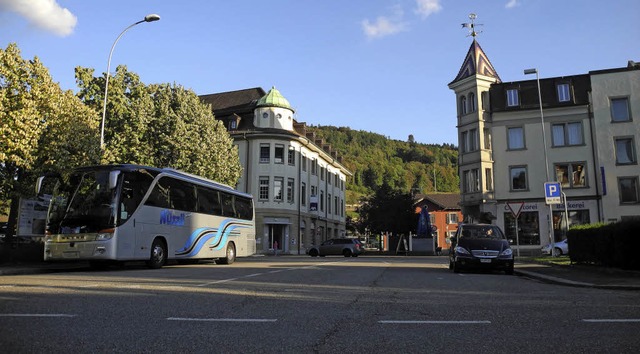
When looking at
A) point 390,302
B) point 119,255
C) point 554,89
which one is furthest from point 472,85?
point 390,302

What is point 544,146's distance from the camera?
37656 millimetres

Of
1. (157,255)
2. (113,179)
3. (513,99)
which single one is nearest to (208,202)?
(157,255)

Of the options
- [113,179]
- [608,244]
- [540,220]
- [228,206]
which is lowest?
[608,244]

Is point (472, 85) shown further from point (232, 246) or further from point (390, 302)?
point (390, 302)

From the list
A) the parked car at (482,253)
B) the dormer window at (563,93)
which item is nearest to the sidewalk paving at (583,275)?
the parked car at (482,253)

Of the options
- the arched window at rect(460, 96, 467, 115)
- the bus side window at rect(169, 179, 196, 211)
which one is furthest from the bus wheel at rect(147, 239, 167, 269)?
the arched window at rect(460, 96, 467, 115)

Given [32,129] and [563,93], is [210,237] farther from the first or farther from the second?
[563,93]

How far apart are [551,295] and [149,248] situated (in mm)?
13008

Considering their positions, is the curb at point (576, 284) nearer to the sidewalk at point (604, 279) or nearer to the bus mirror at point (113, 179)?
the sidewalk at point (604, 279)

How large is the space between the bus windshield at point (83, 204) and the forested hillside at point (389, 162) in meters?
90.7

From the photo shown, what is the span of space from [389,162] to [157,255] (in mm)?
105664

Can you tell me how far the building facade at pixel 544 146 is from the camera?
126 feet

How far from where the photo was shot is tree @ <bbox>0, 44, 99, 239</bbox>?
18.0m

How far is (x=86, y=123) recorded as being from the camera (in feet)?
71.2
